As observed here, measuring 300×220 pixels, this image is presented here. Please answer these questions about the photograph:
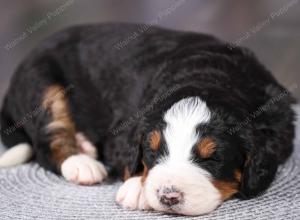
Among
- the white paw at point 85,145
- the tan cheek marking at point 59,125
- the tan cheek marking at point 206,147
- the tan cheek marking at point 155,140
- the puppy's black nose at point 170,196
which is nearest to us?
the puppy's black nose at point 170,196

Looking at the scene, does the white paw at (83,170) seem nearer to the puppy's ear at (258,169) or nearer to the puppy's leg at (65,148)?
the puppy's leg at (65,148)

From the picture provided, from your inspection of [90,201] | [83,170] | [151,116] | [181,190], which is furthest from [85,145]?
[181,190]

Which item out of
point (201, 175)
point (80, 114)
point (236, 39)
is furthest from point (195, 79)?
point (236, 39)

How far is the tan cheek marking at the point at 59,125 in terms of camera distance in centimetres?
480

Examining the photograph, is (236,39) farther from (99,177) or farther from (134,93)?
(99,177)

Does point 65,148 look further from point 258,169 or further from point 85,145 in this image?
point 258,169

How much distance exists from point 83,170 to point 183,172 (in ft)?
3.72

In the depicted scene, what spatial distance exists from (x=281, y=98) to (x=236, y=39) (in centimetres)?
245

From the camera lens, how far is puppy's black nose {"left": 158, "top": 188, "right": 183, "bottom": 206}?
3.48 metres

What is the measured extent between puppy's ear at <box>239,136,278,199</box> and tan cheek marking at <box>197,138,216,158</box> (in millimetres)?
248

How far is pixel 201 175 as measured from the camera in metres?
3.61

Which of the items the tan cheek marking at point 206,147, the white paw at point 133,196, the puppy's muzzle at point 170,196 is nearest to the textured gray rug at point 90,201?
the white paw at point 133,196

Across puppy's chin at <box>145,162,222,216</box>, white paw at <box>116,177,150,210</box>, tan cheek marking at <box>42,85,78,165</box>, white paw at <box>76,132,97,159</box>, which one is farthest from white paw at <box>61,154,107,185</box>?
puppy's chin at <box>145,162,222,216</box>

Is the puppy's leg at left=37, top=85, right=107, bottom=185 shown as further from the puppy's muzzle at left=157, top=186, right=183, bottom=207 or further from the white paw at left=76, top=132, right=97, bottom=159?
the puppy's muzzle at left=157, top=186, right=183, bottom=207
